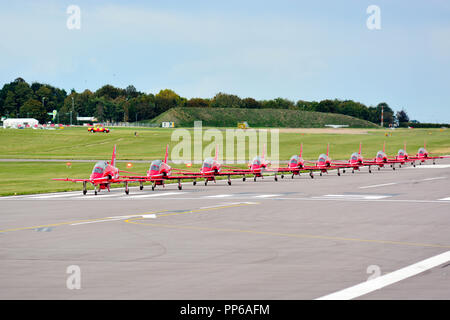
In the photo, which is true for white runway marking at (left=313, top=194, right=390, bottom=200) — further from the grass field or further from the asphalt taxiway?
the grass field

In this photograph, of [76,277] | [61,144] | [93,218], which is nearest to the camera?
[76,277]

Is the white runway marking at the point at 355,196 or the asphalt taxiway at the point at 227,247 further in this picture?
the white runway marking at the point at 355,196

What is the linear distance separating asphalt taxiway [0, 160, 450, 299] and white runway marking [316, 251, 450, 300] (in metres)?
0.02

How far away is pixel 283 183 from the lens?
1663 inches

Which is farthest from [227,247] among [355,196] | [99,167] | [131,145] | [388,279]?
[131,145]

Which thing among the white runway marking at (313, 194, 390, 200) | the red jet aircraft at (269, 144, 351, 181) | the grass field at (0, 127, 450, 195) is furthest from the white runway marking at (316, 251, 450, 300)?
the grass field at (0, 127, 450, 195)

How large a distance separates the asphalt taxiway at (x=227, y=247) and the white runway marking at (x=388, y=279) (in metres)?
0.02

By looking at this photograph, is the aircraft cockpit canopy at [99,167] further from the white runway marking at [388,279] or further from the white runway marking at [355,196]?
the white runway marking at [388,279]

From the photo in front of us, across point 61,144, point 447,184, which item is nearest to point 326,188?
point 447,184

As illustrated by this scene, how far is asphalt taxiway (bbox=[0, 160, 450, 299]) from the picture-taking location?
460 inches

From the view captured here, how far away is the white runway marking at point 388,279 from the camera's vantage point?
1105cm

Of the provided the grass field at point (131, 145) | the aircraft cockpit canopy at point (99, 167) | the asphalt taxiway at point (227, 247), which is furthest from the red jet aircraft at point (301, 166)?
the grass field at point (131, 145)
